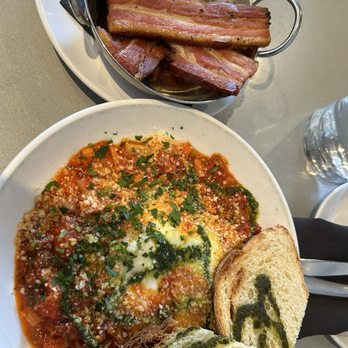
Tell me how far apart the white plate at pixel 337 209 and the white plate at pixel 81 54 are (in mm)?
1096

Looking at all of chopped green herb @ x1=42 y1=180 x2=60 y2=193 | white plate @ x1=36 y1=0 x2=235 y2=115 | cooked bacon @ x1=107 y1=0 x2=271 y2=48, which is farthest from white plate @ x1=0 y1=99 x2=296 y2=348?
cooked bacon @ x1=107 y1=0 x2=271 y2=48

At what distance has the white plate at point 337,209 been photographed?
97.8 inches

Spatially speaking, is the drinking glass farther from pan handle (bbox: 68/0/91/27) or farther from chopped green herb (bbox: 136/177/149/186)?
pan handle (bbox: 68/0/91/27)

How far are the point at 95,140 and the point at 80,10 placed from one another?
0.52 m

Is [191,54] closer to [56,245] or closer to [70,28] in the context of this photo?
[70,28]

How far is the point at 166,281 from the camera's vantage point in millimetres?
1932

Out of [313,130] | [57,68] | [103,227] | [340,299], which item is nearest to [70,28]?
[57,68]

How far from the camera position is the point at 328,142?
2582 millimetres

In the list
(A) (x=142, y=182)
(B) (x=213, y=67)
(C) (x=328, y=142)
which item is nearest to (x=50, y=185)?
(A) (x=142, y=182)

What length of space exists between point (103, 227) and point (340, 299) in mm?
1262

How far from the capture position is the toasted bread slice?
2053mm

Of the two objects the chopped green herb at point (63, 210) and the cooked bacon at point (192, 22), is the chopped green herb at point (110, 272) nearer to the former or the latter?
the chopped green herb at point (63, 210)

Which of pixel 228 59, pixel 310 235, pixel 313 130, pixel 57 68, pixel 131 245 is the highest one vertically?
pixel 57 68

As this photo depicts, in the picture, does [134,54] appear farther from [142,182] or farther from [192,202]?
[192,202]
